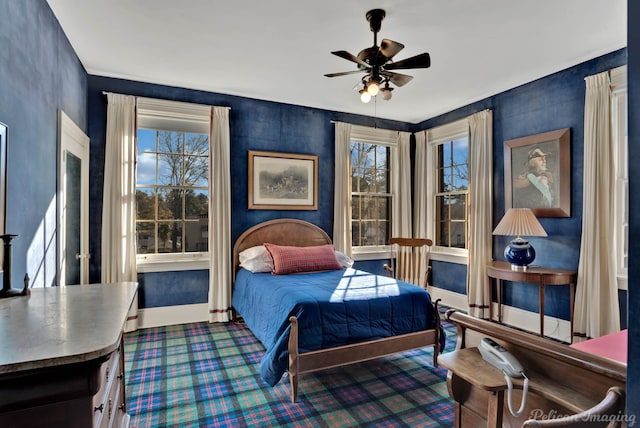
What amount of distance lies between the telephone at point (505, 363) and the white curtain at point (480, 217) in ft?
10.4

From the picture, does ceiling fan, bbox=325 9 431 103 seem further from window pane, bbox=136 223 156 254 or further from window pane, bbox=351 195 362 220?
window pane, bbox=136 223 156 254

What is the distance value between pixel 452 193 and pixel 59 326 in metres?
4.83

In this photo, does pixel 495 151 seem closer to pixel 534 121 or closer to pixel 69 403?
pixel 534 121

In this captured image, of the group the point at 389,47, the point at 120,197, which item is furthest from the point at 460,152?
the point at 120,197

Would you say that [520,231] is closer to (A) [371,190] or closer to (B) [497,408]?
(A) [371,190]

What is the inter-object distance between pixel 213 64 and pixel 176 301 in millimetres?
2707

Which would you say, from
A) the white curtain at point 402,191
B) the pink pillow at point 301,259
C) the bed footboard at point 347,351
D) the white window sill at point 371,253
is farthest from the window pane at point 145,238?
the white curtain at point 402,191

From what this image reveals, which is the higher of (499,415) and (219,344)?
(499,415)

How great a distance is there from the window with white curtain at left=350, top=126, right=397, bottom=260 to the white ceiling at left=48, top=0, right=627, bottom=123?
3.88 ft

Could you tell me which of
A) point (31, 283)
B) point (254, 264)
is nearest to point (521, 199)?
point (254, 264)

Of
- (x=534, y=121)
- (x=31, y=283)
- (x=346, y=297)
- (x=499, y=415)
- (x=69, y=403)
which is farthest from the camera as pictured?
(x=534, y=121)

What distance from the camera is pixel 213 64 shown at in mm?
3564

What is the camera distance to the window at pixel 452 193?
490cm

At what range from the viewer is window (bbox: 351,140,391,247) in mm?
5289
